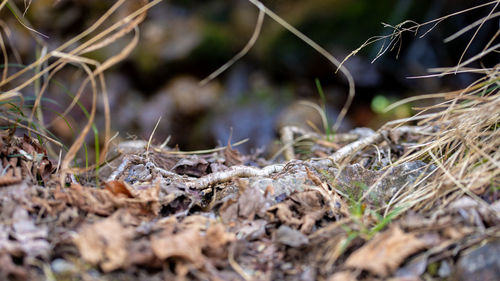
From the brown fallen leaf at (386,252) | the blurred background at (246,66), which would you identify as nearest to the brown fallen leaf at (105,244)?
the brown fallen leaf at (386,252)

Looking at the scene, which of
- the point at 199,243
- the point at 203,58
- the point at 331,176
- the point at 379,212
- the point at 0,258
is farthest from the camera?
the point at 203,58

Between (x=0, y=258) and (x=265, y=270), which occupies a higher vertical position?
(x=0, y=258)

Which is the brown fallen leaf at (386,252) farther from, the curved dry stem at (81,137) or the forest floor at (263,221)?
the curved dry stem at (81,137)

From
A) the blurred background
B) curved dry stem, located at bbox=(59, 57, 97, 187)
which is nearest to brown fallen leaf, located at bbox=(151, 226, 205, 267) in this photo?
curved dry stem, located at bbox=(59, 57, 97, 187)

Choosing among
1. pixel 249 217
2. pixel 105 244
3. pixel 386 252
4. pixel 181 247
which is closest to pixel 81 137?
pixel 105 244

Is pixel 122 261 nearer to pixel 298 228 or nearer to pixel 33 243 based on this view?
pixel 33 243

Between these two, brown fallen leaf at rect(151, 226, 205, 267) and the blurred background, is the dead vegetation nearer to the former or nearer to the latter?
brown fallen leaf at rect(151, 226, 205, 267)

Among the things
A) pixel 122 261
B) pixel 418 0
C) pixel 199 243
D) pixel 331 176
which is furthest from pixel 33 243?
pixel 418 0
